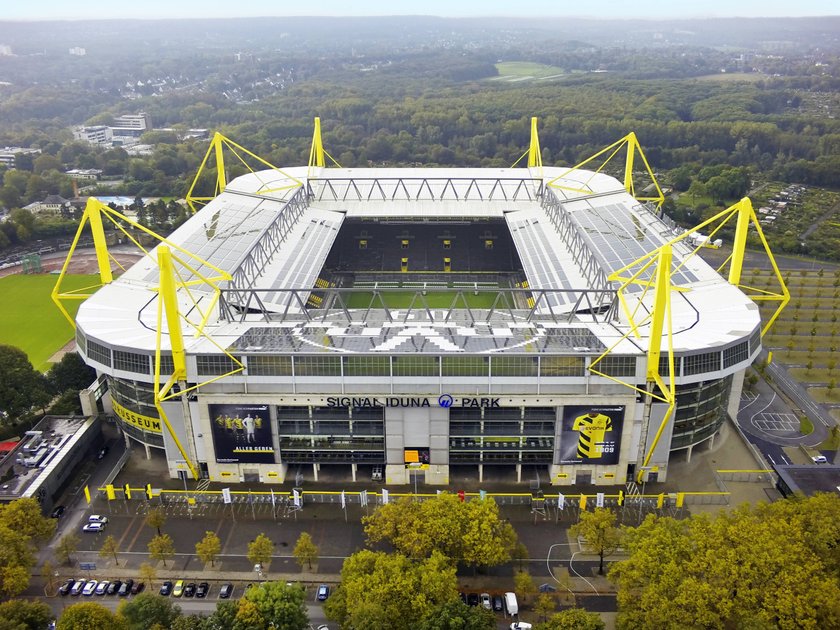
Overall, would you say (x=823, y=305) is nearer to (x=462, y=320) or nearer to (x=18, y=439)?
(x=462, y=320)

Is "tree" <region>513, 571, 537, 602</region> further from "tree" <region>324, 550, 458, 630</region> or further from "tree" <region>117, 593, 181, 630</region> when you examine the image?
"tree" <region>117, 593, 181, 630</region>

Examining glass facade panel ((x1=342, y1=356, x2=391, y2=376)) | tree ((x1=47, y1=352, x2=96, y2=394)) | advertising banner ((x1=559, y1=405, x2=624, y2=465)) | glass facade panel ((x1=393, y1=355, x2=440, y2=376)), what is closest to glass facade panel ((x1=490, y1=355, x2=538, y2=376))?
advertising banner ((x1=559, y1=405, x2=624, y2=465))

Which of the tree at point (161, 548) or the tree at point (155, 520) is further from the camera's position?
the tree at point (155, 520)

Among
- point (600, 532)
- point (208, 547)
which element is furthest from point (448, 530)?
point (208, 547)

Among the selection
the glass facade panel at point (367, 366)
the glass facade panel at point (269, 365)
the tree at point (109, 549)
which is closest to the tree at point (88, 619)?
the tree at point (109, 549)

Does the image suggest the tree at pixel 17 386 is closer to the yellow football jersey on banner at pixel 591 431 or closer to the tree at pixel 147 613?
the tree at pixel 147 613

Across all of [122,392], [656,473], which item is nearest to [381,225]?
[122,392]
